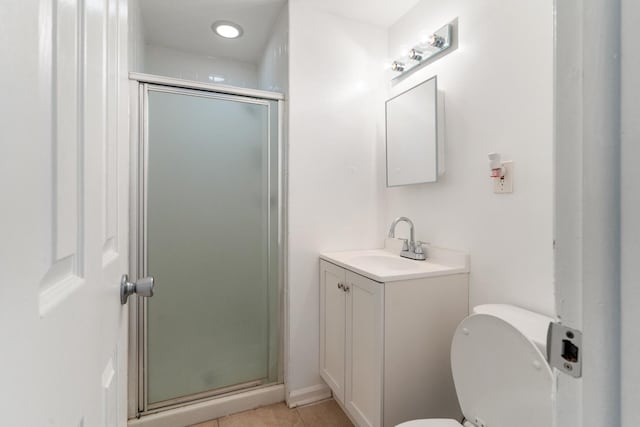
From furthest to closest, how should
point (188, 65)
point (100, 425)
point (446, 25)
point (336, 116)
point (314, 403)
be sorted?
point (188, 65), point (336, 116), point (314, 403), point (446, 25), point (100, 425)

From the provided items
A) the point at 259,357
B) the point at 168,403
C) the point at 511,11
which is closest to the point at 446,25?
the point at 511,11

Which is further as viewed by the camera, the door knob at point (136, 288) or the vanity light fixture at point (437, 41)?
the vanity light fixture at point (437, 41)

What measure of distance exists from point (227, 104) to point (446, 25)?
1.29 metres

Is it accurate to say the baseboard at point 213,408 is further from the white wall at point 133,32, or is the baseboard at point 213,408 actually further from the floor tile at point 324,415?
the white wall at point 133,32

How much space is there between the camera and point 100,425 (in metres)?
0.52

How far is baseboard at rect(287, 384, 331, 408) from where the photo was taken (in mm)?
1701

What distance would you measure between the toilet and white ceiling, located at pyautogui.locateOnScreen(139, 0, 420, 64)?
181 centimetres

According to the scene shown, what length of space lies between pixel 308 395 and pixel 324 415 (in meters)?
0.15

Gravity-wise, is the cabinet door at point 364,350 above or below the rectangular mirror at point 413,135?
below

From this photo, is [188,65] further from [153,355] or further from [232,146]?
[153,355]

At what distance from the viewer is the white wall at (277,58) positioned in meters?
1.80

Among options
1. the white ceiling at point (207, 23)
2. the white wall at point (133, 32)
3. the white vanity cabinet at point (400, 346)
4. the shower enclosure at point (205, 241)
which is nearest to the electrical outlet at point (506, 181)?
the white vanity cabinet at point (400, 346)

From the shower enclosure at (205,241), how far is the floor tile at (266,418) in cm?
13

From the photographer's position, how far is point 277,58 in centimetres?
198
